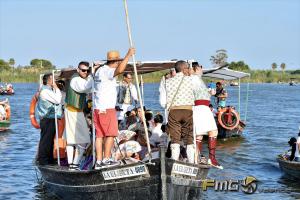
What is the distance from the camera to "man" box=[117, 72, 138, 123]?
16.8 meters

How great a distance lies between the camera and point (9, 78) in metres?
87.4

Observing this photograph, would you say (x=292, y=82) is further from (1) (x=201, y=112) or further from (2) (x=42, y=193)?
(1) (x=201, y=112)

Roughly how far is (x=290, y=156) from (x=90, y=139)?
20.1 feet

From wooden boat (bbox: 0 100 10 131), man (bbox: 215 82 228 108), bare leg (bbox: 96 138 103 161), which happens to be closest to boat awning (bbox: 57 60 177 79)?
bare leg (bbox: 96 138 103 161)

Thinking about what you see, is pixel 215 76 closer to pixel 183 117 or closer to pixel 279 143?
pixel 279 143

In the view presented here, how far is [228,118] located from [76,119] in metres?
12.6

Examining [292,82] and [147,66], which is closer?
[147,66]

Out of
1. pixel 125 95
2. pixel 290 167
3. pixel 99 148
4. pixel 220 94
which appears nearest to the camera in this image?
pixel 99 148

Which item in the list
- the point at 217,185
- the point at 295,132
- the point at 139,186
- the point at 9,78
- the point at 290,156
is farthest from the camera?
the point at 9,78

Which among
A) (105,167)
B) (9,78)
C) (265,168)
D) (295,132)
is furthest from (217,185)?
(9,78)

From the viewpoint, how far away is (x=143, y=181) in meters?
11.0

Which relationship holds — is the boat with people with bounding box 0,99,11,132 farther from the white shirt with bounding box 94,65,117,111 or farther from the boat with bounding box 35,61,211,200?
the white shirt with bounding box 94,65,117,111

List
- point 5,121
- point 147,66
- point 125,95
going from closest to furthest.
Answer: point 147,66
point 125,95
point 5,121

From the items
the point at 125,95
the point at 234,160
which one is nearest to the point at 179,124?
the point at 125,95
